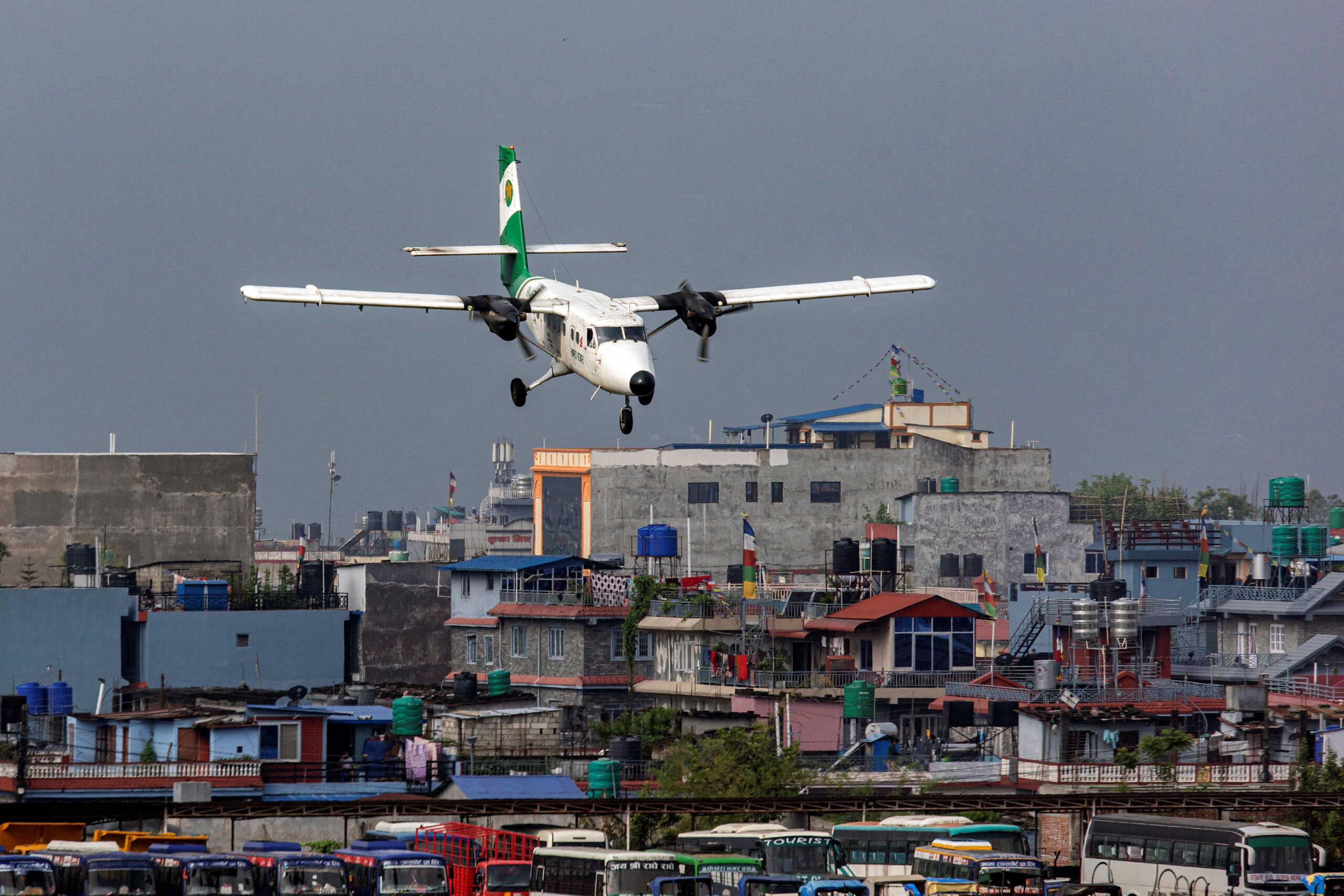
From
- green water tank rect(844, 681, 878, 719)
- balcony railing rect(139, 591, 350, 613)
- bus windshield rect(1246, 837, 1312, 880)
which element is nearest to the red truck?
bus windshield rect(1246, 837, 1312, 880)

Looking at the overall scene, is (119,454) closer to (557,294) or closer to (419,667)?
(419,667)

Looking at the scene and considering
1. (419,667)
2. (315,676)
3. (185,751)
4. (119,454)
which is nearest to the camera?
(185,751)

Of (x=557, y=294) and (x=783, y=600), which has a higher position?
(x=557, y=294)

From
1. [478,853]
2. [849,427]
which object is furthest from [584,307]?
[849,427]

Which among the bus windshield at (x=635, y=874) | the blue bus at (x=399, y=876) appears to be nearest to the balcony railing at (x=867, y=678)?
the bus windshield at (x=635, y=874)

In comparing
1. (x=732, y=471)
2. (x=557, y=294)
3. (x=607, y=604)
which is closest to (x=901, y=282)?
(x=557, y=294)

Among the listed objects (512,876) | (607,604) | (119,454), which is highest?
(119,454)
